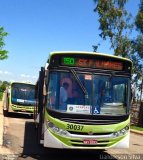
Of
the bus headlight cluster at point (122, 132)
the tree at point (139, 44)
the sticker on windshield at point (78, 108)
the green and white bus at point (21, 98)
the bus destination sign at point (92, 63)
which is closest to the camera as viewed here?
the sticker on windshield at point (78, 108)

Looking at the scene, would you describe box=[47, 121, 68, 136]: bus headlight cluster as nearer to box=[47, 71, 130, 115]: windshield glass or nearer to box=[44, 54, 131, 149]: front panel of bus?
box=[44, 54, 131, 149]: front panel of bus

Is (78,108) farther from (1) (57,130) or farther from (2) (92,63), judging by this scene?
(2) (92,63)

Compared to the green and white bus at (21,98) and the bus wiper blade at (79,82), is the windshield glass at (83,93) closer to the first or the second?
the bus wiper blade at (79,82)

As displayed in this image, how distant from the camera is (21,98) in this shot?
28141 mm

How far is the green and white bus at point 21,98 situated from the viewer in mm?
27938

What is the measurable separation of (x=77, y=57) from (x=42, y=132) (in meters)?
2.26

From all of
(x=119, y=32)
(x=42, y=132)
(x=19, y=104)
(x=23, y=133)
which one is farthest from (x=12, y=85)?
(x=119, y=32)

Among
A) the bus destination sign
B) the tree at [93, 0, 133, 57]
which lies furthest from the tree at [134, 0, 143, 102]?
the bus destination sign

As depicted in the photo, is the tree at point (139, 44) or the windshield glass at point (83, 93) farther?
the tree at point (139, 44)

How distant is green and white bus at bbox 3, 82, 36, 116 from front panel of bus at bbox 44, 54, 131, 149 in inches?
630

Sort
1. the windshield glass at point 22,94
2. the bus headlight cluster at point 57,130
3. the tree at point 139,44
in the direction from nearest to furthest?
1. the bus headlight cluster at point 57,130
2. the windshield glass at point 22,94
3. the tree at point 139,44

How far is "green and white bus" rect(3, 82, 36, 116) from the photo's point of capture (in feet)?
91.7

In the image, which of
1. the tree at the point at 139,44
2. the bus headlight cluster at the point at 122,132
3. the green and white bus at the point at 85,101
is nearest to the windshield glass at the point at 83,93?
the green and white bus at the point at 85,101

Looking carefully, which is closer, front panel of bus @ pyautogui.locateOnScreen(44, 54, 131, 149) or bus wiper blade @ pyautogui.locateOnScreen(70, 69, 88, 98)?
front panel of bus @ pyautogui.locateOnScreen(44, 54, 131, 149)
